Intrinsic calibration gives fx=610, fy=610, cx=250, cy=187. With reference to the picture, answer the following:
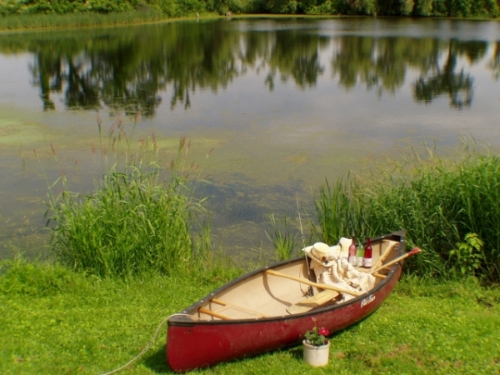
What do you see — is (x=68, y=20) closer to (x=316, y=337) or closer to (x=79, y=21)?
(x=79, y=21)

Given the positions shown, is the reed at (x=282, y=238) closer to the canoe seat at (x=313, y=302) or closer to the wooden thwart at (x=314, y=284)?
the wooden thwart at (x=314, y=284)

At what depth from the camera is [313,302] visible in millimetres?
4820

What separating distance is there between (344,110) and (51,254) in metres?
8.58

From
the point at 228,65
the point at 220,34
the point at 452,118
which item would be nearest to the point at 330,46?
the point at 228,65

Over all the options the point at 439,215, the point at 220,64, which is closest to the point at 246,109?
the point at 220,64

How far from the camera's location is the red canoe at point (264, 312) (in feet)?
13.1

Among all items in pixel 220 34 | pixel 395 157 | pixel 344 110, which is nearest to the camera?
pixel 395 157

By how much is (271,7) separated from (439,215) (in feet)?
169

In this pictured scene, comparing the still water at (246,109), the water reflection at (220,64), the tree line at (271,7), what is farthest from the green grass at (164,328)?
the tree line at (271,7)

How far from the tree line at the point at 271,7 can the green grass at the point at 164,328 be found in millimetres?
34071

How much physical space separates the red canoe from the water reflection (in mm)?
8294

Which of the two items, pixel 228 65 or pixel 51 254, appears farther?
pixel 228 65

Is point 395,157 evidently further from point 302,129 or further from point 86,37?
point 86,37

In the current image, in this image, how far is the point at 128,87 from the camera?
52.3 ft
